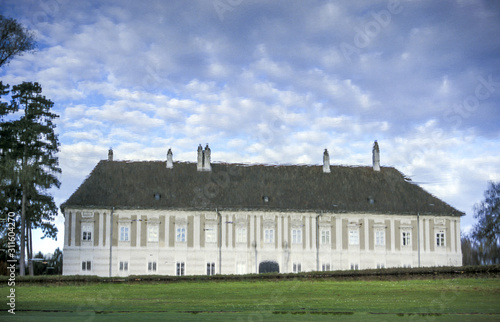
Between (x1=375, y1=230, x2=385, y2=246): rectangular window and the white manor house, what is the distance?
9 centimetres

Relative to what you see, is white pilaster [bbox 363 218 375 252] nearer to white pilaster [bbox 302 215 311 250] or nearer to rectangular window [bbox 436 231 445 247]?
white pilaster [bbox 302 215 311 250]

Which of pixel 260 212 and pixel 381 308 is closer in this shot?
pixel 381 308

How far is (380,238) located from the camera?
56.0 metres

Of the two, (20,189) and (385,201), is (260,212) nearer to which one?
(385,201)

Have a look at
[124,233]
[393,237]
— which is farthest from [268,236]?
[124,233]

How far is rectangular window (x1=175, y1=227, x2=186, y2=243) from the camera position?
176 feet

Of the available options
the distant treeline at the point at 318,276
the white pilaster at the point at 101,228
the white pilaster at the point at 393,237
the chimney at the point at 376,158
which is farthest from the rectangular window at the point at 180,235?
the chimney at the point at 376,158

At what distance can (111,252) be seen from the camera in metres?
52.3

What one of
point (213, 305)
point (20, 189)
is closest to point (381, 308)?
point (213, 305)

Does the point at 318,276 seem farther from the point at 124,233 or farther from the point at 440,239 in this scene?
the point at 440,239

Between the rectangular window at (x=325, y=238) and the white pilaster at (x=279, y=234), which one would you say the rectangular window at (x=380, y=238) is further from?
the white pilaster at (x=279, y=234)

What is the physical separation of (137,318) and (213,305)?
555 cm

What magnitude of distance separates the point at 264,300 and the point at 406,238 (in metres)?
31.7

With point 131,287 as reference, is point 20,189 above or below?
above
